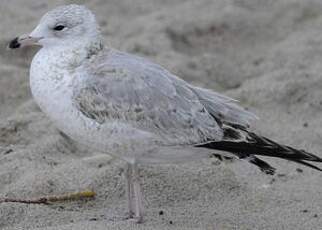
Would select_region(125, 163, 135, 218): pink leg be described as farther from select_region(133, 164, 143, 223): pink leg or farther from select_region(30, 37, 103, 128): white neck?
select_region(30, 37, 103, 128): white neck

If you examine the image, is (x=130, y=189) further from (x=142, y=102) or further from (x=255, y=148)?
(x=255, y=148)

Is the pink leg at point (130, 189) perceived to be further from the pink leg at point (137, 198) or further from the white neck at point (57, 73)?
the white neck at point (57, 73)

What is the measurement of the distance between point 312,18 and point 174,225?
3554 mm

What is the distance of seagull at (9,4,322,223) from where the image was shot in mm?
3949

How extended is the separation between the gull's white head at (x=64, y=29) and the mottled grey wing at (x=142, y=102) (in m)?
0.15

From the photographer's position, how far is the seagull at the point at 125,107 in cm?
395

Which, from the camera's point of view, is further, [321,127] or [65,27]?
[321,127]

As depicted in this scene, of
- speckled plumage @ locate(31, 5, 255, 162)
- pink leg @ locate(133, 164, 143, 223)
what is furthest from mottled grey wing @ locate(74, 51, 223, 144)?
pink leg @ locate(133, 164, 143, 223)

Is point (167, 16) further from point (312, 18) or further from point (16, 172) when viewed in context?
point (16, 172)

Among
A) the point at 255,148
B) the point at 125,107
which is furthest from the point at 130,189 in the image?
the point at 255,148

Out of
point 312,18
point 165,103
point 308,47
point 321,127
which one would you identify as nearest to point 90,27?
point 165,103

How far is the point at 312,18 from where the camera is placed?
724 centimetres

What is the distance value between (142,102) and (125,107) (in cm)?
9

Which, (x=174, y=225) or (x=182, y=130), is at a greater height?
(x=182, y=130)
